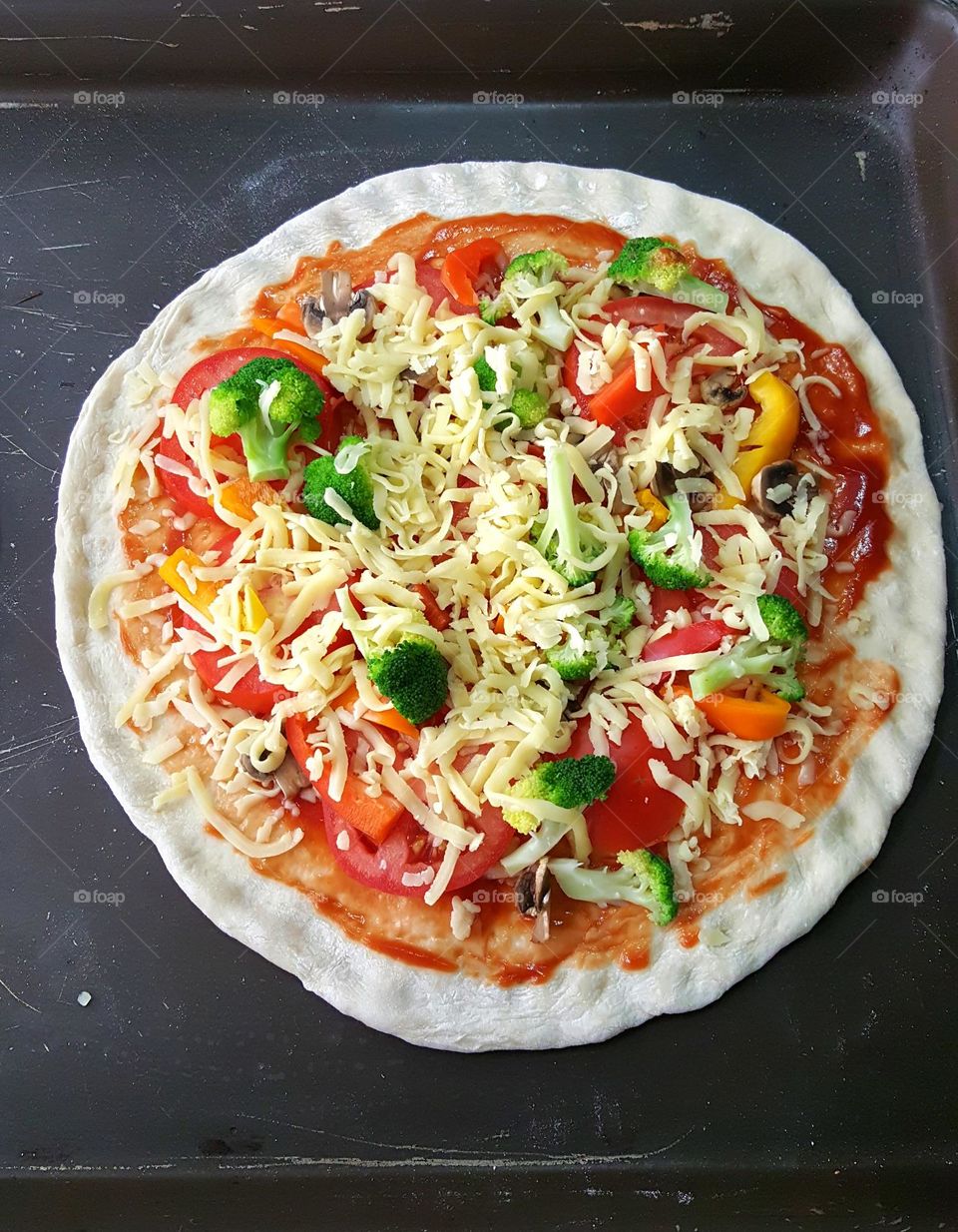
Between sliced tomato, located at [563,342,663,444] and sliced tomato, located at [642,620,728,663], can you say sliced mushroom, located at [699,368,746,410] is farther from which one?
sliced tomato, located at [642,620,728,663]

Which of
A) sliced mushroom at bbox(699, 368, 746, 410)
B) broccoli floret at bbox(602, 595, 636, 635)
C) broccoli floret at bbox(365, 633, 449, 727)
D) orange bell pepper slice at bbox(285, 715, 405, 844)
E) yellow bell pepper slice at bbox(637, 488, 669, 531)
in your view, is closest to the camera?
broccoli floret at bbox(365, 633, 449, 727)

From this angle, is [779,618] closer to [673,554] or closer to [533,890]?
[673,554]

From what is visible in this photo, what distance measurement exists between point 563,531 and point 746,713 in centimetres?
76

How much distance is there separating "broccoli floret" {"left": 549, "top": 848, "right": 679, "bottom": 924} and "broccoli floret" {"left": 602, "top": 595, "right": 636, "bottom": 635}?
0.67 meters

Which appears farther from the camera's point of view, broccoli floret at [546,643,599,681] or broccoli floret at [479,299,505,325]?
broccoli floret at [479,299,505,325]

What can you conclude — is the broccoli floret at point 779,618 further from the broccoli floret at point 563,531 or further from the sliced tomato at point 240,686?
the sliced tomato at point 240,686

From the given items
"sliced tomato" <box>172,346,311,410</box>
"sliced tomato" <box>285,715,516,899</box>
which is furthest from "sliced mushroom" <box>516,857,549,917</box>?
"sliced tomato" <box>172,346,311,410</box>

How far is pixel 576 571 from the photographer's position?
277 centimetres

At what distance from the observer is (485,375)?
2963mm

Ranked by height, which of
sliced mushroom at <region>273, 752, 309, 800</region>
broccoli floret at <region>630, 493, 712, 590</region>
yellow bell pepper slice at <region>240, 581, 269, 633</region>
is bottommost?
sliced mushroom at <region>273, 752, 309, 800</region>

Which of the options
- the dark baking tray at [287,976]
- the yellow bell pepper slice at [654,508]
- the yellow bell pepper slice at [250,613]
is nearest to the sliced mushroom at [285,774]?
the yellow bell pepper slice at [250,613]

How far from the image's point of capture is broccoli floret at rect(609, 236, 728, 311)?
10.2 feet

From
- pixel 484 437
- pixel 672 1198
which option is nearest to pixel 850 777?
pixel 672 1198

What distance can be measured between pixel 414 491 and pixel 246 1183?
2151mm
